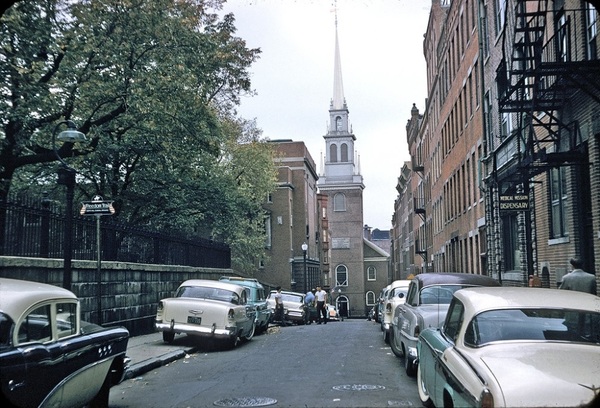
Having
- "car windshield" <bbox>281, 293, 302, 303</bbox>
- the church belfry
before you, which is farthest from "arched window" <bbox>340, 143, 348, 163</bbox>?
"car windshield" <bbox>281, 293, 302, 303</bbox>

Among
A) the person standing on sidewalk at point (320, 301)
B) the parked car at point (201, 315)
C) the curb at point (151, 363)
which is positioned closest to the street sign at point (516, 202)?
the parked car at point (201, 315)

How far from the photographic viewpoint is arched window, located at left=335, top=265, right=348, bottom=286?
327 ft

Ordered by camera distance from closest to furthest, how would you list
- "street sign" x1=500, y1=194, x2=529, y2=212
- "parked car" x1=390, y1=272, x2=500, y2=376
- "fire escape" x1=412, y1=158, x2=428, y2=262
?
"parked car" x1=390, y1=272, x2=500, y2=376
"street sign" x1=500, y1=194, x2=529, y2=212
"fire escape" x1=412, y1=158, x2=428, y2=262

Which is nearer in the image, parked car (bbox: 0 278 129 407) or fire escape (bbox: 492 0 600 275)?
parked car (bbox: 0 278 129 407)

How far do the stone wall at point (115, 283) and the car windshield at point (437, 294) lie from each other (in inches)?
251

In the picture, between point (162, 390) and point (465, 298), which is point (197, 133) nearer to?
point (162, 390)

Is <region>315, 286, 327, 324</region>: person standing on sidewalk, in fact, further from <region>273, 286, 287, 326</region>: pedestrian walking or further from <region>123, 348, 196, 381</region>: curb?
<region>123, 348, 196, 381</region>: curb

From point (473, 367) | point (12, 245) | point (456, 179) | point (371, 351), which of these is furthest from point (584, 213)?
point (456, 179)

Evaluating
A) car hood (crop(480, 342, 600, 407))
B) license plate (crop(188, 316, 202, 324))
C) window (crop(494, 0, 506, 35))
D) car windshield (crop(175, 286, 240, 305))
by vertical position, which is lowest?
license plate (crop(188, 316, 202, 324))

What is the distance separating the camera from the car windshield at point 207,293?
17.6 metres

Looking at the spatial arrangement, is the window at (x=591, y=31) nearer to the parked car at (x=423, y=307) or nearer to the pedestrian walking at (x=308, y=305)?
the parked car at (x=423, y=307)

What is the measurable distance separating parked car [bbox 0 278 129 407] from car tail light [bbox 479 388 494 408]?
3.91m

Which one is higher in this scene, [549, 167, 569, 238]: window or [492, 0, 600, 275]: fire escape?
[492, 0, 600, 275]: fire escape

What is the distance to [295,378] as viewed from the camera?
36.5ft
